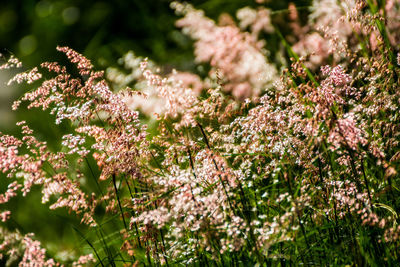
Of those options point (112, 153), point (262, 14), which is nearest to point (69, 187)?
point (112, 153)

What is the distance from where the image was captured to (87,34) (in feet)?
12.9

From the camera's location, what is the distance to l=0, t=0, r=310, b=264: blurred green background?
3.61m

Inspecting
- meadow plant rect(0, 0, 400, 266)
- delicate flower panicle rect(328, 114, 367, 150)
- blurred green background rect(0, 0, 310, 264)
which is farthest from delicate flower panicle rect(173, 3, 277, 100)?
delicate flower panicle rect(328, 114, 367, 150)

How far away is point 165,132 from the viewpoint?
2045mm

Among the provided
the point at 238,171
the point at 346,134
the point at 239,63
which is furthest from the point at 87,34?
the point at 346,134

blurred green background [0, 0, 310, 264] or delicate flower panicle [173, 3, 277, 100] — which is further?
blurred green background [0, 0, 310, 264]

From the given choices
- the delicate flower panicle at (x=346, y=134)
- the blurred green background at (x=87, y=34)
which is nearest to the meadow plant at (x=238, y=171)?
the delicate flower panicle at (x=346, y=134)

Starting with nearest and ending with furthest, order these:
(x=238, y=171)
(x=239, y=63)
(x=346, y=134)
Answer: (x=346, y=134)
(x=238, y=171)
(x=239, y=63)

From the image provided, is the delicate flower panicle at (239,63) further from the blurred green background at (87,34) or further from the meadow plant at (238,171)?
the blurred green background at (87,34)

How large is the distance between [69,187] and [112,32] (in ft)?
9.35

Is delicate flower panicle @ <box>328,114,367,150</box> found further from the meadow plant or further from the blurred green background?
the blurred green background

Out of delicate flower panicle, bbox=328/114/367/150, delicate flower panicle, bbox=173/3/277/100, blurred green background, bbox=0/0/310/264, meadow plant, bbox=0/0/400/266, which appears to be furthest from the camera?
blurred green background, bbox=0/0/310/264

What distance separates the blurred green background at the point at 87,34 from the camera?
3.61 metres

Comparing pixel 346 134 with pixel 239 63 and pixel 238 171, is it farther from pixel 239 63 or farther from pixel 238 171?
pixel 239 63
